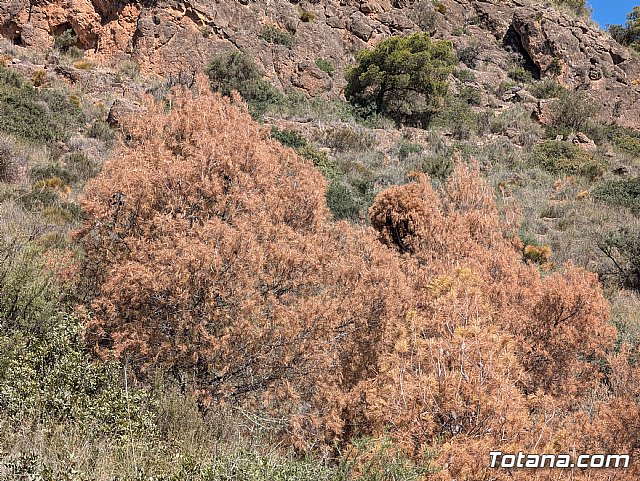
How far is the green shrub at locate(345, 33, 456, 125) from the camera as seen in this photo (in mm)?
22844

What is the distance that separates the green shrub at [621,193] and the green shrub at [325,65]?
1381 centimetres

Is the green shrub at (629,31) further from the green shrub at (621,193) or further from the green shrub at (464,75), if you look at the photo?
the green shrub at (621,193)

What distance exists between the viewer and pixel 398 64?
2309 centimetres

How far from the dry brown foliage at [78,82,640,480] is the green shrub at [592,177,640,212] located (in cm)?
1062

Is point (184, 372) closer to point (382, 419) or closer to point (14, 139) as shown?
point (382, 419)

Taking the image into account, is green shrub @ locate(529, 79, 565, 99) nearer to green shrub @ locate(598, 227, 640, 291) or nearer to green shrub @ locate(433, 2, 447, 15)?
green shrub @ locate(433, 2, 447, 15)

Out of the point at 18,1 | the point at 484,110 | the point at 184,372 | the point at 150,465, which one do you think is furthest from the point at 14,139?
the point at 484,110

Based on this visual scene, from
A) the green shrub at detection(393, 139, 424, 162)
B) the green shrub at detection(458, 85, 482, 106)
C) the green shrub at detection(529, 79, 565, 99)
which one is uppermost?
the green shrub at detection(529, 79, 565, 99)

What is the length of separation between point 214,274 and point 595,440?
10.4ft

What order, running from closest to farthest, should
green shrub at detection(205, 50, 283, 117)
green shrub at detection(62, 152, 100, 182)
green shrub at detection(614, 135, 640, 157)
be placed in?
1. green shrub at detection(62, 152, 100, 182)
2. green shrub at detection(205, 50, 283, 117)
3. green shrub at detection(614, 135, 640, 157)

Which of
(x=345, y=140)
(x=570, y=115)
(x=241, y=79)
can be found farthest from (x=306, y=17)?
(x=570, y=115)

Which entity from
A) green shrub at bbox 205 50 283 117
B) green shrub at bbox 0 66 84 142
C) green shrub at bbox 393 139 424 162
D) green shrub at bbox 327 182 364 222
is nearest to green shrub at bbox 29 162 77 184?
green shrub at bbox 0 66 84 142

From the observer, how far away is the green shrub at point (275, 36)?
23.3m

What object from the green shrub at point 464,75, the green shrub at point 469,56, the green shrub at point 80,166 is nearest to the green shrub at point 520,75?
the green shrub at point 469,56
